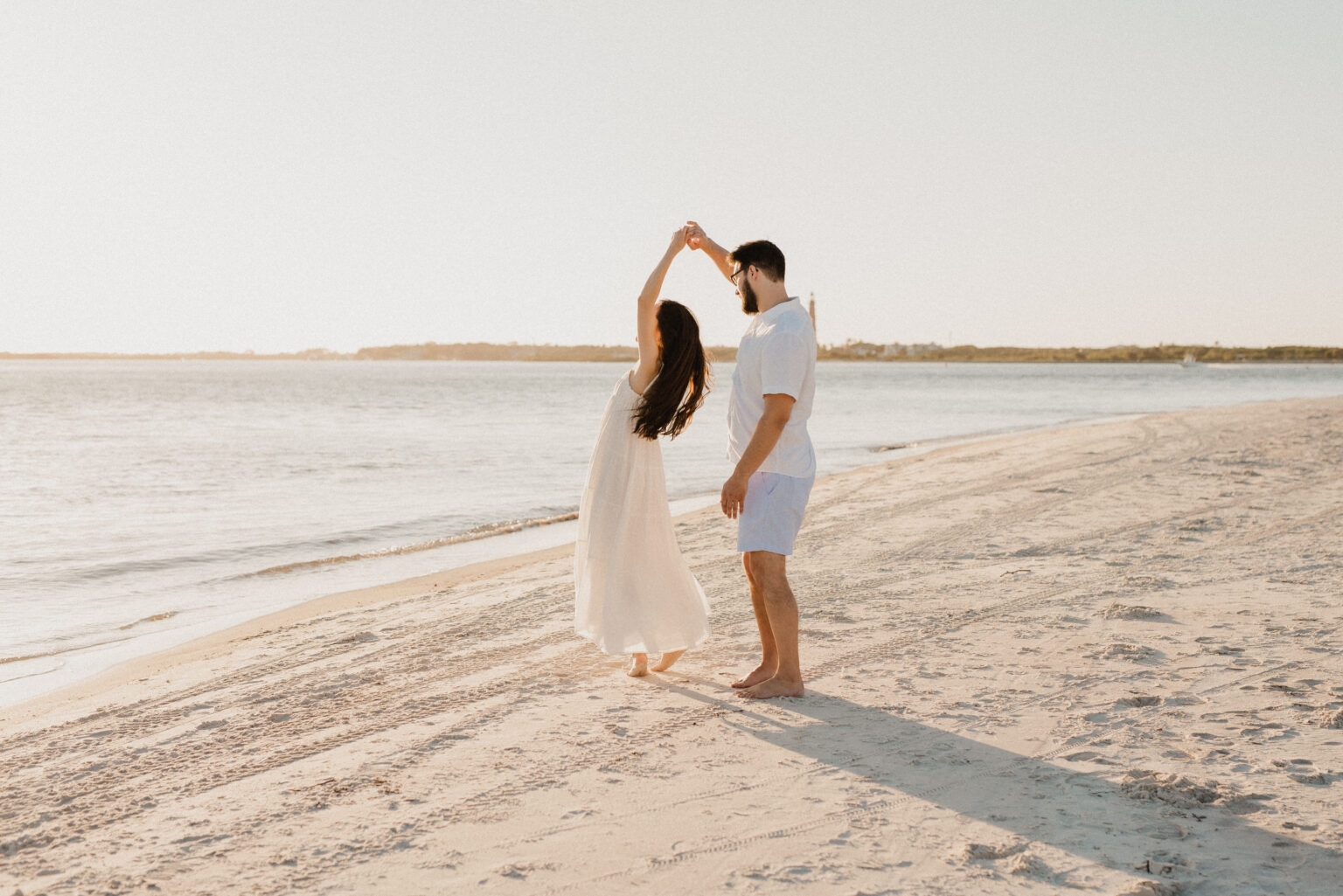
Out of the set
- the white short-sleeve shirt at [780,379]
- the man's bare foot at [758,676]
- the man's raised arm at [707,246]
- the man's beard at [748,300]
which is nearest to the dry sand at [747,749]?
the man's bare foot at [758,676]

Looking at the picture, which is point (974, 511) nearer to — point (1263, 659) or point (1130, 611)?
point (1130, 611)

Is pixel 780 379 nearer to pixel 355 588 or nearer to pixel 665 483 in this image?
pixel 665 483

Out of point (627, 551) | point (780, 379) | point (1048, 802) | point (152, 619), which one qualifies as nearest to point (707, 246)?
point (780, 379)

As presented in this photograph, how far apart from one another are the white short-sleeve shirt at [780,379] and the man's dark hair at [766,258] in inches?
5.7

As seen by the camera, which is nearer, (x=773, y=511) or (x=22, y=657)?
(x=773, y=511)

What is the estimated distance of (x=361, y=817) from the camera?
10.4 feet

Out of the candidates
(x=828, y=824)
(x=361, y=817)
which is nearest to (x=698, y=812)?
(x=828, y=824)

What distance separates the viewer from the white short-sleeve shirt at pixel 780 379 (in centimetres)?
396

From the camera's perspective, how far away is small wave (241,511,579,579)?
31.6ft

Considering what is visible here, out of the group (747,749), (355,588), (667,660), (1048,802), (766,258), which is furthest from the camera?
(355,588)

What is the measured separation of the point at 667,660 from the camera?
193 inches

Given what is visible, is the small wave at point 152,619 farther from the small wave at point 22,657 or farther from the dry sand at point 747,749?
the dry sand at point 747,749

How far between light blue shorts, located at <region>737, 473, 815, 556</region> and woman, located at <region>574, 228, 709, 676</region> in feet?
1.70

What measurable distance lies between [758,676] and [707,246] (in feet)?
6.88
